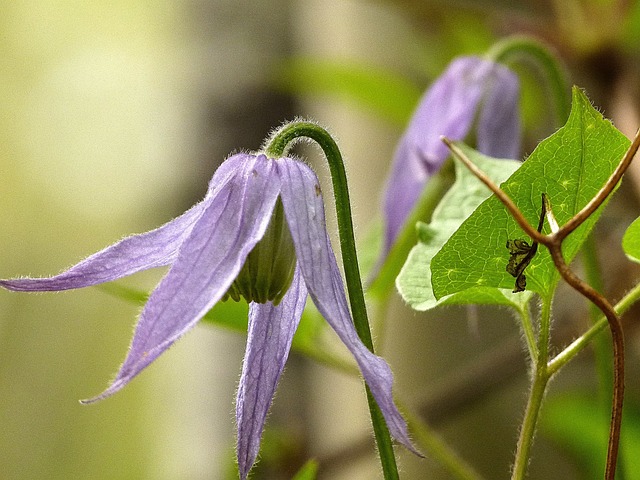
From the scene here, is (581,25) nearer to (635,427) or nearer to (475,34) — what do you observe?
(475,34)

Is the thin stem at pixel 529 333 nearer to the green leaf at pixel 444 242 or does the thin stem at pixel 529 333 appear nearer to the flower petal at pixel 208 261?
the green leaf at pixel 444 242

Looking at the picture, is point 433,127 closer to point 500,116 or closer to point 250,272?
point 500,116

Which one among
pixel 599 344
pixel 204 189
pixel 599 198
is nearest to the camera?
pixel 599 198

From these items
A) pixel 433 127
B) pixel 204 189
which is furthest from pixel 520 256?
pixel 204 189

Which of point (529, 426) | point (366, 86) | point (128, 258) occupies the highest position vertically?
point (366, 86)

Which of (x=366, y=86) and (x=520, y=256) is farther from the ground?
(x=366, y=86)

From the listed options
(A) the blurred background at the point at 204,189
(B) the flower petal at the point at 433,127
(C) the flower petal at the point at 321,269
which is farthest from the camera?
(A) the blurred background at the point at 204,189

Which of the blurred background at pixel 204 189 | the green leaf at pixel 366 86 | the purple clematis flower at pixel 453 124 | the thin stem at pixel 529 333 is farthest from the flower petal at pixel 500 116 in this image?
the green leaf at pixel 366 86
